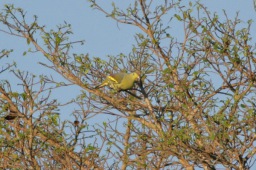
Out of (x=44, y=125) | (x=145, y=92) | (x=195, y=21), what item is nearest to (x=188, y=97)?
(x=145, y=92)

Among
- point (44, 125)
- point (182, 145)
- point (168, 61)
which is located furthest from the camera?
point (168, 61)

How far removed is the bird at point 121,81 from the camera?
1230cm

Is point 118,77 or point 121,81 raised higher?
point 118,77

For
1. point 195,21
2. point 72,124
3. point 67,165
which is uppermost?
point 195,21

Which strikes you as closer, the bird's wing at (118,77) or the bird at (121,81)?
the bird at (121,81)

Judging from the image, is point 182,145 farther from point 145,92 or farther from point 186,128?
point 145,92

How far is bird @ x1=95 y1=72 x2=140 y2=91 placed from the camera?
1230 centimetres

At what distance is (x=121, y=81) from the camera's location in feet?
41.1

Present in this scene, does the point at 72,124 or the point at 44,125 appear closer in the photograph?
the point at 72,124

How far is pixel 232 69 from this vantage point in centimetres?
1216

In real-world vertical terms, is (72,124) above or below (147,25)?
below

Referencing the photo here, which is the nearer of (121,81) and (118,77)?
(121,81)

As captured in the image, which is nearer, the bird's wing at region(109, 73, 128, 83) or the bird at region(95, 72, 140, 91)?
the bird at region(95, 72, 140, 91)

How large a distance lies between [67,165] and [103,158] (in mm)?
1242
